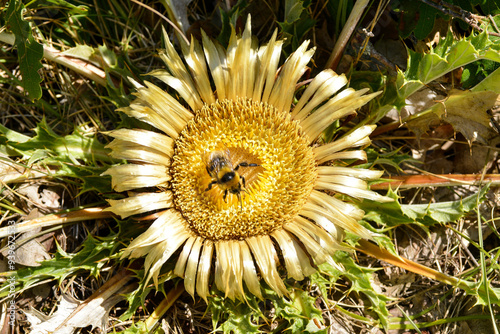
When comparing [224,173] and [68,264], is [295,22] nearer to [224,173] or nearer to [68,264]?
[224,173]

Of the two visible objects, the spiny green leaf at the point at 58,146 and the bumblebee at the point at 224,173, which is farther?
the spiny green leaf at the point at 58,146

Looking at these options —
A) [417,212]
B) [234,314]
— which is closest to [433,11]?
[417,212]

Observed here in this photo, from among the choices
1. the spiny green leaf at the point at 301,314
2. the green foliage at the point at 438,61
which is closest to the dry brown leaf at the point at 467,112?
the green foliage at the point at 438,61

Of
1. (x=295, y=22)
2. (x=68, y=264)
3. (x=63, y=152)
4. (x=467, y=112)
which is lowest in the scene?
(x=68, y=264)

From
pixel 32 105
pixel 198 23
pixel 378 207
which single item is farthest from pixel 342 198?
pixel 32 105

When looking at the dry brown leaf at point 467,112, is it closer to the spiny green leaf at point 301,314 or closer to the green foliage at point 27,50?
the spiny green leaf at point 301,314

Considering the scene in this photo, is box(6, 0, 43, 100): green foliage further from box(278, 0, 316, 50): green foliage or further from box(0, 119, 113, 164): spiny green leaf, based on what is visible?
box(278, 0, 316, 50): green foliage
